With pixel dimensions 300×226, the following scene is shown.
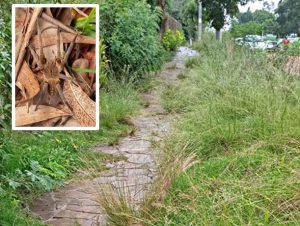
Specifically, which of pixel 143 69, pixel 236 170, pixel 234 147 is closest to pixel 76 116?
pixel 236 170

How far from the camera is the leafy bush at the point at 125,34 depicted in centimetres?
884

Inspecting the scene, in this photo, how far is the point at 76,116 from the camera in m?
2.45

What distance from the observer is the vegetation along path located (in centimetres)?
348

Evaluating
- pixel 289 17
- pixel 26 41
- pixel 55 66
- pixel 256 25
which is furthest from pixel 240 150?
pixel 289 17

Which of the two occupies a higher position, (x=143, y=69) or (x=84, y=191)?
(x=143, y=69)

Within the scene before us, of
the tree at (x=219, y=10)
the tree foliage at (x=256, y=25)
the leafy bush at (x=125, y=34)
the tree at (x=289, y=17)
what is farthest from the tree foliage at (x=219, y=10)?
the leafy bush at (x=125, y=34)

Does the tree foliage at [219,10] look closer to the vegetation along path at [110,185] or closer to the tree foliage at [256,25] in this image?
the tree foliage at [256,25]

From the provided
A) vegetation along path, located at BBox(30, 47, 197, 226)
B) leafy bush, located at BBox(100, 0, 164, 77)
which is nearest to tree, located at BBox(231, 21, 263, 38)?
leafy bush, located at BBox(100, 0, 164, 77)

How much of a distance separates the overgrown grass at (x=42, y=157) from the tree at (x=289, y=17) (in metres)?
18.3

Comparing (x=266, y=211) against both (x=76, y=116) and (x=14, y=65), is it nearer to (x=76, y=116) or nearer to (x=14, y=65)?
(x=76, y=116)

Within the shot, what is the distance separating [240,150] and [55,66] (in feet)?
7.79

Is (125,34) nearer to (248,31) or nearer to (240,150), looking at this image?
(240,150)

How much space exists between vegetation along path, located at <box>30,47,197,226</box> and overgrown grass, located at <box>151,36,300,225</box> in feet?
1.17

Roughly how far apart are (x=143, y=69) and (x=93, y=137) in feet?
14.1
